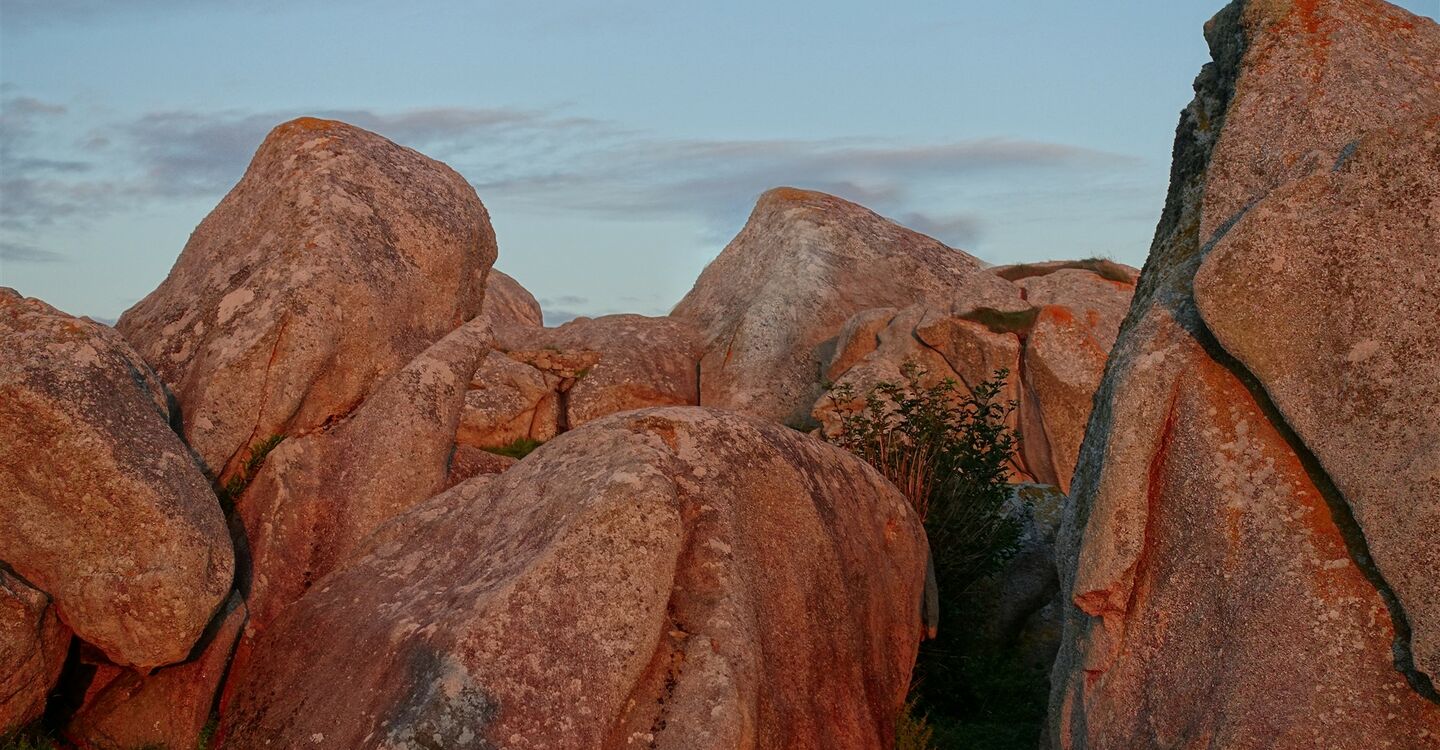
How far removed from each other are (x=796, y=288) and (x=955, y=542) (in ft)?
34.6

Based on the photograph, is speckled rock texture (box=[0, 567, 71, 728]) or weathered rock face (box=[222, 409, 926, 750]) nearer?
weathered rock face (box=[222, 409, 926, 750])

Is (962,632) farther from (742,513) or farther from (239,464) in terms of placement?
(239,464)

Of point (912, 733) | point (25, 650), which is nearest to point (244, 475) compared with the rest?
point (25, 650)

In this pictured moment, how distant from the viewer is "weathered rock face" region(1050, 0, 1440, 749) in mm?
8852

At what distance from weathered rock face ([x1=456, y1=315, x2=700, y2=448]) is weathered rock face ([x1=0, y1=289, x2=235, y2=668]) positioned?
6753 millimetres

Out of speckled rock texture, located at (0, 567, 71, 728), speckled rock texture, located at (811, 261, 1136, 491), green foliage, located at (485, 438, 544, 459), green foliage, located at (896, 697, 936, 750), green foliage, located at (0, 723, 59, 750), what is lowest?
green foliage, located at (0, 723, 59, 750)

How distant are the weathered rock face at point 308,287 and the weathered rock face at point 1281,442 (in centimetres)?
690

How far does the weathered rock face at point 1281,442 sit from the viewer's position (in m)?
8.85

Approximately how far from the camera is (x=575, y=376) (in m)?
22.8

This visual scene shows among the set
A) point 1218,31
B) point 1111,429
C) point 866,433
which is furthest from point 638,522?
point 866,433

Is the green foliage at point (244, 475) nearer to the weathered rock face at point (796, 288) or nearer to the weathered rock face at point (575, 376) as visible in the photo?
the weathered rock face at point (575, 376)

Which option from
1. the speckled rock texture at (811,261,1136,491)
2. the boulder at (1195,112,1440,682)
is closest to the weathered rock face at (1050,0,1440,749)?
the boulder at (1195,112,1440,682)

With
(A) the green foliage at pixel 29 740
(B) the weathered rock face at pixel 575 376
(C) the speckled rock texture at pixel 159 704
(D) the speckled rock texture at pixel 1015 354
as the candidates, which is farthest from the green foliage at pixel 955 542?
(A) the green foliage at pixel 29 740

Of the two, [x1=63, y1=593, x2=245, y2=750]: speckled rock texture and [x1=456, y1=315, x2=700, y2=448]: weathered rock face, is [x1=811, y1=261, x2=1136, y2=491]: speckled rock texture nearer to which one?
[x1=456, y1=315, x2=700, y2=448]: weathered rock face
